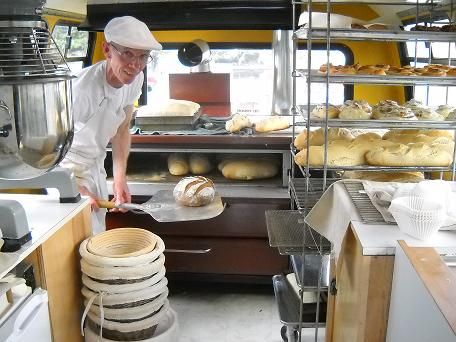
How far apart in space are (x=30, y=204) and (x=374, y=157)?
1.30 metres

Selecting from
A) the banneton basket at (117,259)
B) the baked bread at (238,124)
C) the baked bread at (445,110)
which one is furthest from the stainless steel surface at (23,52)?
the baked bread at (238,124)

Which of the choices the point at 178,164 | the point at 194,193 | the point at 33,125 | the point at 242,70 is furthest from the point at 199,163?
the point at 33,125

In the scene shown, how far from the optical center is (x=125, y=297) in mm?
1563

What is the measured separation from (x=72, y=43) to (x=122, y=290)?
2.11 meters

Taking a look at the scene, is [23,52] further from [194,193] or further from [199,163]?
[199,163]

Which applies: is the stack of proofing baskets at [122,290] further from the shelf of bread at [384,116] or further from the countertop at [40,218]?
the shelf of bread at [384,116]

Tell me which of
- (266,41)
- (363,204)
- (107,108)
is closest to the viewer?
(363,204)

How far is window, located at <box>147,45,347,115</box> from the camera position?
340cm

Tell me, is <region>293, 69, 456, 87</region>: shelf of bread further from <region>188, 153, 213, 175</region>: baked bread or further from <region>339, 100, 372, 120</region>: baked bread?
<region>188, 153, 213, 175</region>: baked bread

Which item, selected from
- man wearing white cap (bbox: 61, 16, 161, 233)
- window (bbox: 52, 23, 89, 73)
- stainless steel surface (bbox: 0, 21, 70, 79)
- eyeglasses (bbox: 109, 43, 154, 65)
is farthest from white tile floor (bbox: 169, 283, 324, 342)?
stainless steel surface (bbox: 0, 21, 70, 79)

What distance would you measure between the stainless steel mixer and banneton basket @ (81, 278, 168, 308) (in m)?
0.60

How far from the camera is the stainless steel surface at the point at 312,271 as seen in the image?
1.76 meters

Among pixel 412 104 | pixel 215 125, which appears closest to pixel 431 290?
pixel 412 104

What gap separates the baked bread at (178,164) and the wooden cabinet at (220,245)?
0.31 metres
